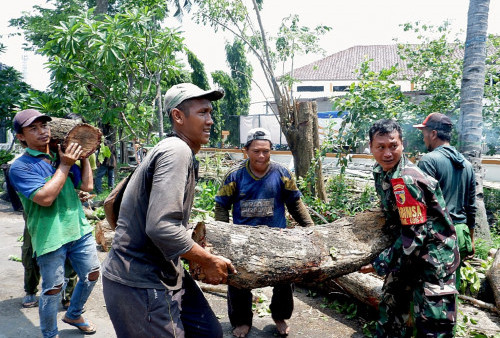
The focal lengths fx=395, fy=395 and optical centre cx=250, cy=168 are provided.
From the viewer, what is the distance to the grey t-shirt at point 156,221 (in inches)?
71.9

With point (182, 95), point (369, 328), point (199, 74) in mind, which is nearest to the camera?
point (182, 95)

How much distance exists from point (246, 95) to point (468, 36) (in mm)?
23588

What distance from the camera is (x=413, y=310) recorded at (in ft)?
9.53

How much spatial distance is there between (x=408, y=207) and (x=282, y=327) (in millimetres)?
1763

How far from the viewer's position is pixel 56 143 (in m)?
→ 3.69

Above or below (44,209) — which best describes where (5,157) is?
below

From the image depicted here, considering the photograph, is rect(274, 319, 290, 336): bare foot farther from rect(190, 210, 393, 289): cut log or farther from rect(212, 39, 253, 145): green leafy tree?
rect(212, 39, 253, 145): green leafy tree

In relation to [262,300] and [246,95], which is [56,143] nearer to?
[262,300]

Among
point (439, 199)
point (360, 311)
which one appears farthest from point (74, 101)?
point (439, 199)

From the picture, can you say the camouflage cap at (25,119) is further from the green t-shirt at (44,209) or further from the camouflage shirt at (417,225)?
the camouflage shirt at (417,225)

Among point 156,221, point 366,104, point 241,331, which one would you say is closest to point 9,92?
point 366,104

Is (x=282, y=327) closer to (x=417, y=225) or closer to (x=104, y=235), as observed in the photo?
(x=417, y=225)

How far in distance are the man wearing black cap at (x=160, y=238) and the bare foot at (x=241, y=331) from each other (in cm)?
163

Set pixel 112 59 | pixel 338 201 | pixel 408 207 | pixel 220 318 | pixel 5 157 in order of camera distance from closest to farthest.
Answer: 1. pixel 408 207
2. pixel 220 318
3. pixel 338 201
4. pixel 112 59
5. pixel 5 157
